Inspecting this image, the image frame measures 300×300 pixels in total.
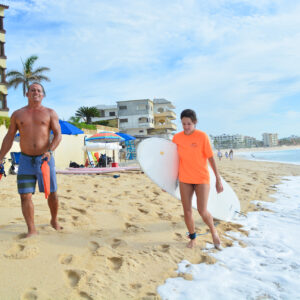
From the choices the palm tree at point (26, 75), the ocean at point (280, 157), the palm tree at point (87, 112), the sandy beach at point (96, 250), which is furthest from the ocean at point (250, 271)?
the palm tree at point (87, 112)

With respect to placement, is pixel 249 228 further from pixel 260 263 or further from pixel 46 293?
pixel 46 293

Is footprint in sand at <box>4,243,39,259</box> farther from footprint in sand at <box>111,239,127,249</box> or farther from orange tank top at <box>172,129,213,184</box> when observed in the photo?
orange tank top at <box>172,129,213,184</box>

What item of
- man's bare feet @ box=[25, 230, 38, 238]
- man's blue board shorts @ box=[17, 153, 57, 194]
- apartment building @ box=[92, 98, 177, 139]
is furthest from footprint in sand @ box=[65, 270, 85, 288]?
apartment building @ box=[92, 98, 177, 139]

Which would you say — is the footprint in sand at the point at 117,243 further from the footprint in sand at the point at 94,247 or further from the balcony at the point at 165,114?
the balcony at the point at 165,114

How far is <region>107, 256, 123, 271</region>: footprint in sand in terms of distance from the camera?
2225 millimetres

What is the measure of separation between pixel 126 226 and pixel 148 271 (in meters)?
1.09

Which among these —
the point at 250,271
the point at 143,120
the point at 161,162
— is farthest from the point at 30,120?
the point at 143,120

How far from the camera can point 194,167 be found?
8.82ft

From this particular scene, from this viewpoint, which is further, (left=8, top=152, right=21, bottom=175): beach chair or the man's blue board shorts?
(left=8, top=152, right=21, bottom=175): beach chair

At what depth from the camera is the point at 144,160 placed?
3143 millimetres

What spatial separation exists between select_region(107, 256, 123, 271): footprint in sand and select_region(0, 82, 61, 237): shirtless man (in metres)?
0.85

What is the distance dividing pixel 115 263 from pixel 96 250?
265mm

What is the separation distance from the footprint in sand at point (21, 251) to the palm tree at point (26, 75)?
91.5 feet

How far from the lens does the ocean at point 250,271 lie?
75.8 inches
